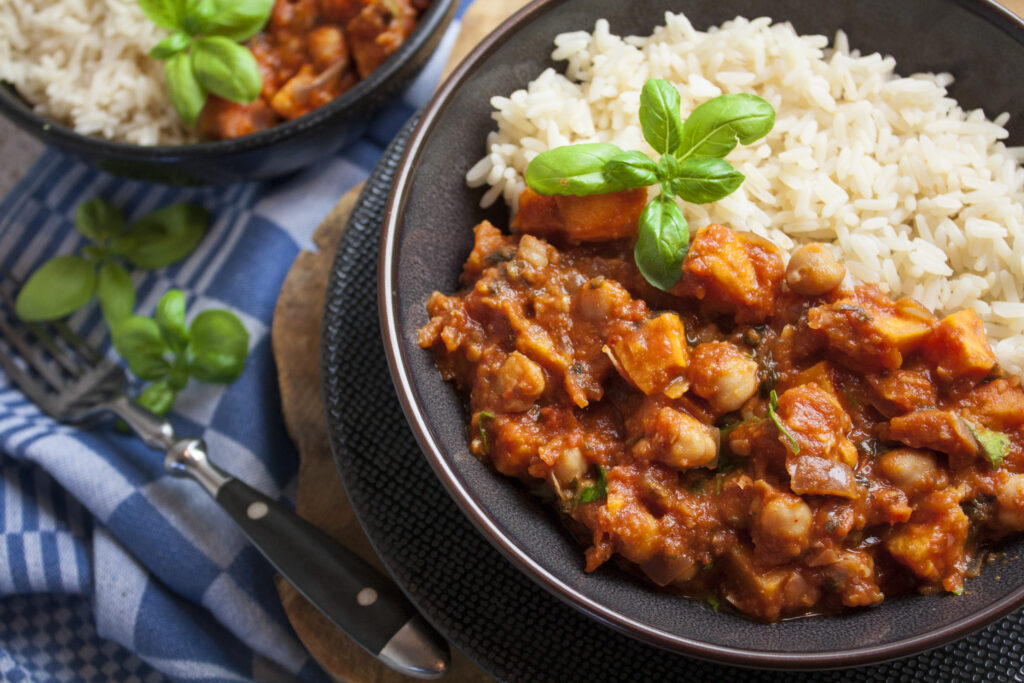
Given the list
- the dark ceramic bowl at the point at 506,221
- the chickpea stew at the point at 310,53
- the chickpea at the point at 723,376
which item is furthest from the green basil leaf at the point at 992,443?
the chickpea stew at the point at 310,53

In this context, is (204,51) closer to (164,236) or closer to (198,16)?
(198,16)

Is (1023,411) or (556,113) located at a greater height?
(556,113)

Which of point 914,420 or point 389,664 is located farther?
point 389,664

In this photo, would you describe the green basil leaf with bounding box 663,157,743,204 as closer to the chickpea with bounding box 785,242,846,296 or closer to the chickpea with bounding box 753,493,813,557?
the chickpea with bounding box 785,242,846,296

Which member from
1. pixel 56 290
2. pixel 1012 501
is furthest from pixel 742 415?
pixel 56 290

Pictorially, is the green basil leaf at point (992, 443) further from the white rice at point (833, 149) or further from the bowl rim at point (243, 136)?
the bowl rim at point (243, 136)

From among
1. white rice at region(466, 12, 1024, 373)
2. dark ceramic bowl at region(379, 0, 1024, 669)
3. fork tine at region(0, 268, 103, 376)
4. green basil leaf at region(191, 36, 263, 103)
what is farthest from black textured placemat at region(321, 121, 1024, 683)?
fork tine at region(0, 268, 103, 376)

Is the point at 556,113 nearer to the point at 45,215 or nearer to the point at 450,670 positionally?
the point at 450,670

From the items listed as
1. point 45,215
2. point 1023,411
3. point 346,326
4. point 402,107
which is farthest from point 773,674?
point 45,215
